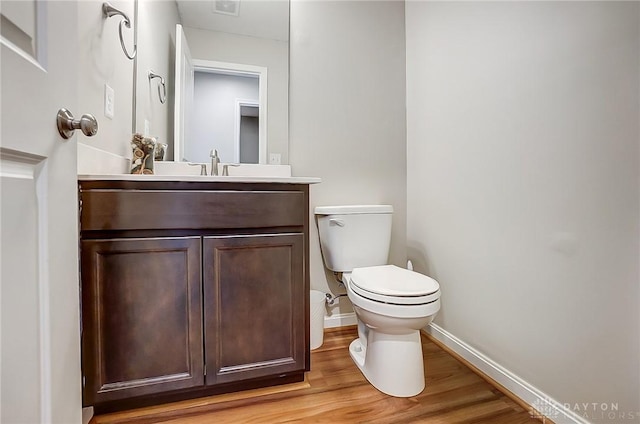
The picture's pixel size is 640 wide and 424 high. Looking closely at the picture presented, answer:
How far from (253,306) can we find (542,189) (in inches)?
47.2

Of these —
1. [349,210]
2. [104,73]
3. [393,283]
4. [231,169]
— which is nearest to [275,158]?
[231,169]

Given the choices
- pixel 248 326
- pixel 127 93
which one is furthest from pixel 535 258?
pixel 127 93

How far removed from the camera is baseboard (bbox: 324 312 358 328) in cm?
194

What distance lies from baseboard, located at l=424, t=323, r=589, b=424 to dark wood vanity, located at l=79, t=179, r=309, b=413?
2.74 feet

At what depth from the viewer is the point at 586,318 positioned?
3.40 ft

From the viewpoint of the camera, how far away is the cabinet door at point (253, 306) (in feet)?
3.79

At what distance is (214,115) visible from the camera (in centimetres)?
172

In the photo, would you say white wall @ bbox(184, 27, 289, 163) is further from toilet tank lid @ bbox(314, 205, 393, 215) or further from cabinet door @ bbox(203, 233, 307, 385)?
cabinet door @ bbox(203, 233, 307, 385)

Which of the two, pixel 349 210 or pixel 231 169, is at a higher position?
pixel 231 169

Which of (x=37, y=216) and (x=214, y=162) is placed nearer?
(x=37, y=216)

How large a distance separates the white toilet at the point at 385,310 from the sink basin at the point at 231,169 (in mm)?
427

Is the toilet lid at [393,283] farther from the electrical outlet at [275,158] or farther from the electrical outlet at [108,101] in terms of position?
the electrical outlet at [108,101]

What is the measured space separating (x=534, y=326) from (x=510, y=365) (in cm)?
23

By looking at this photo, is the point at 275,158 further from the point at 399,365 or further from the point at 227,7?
the point at 399,365
